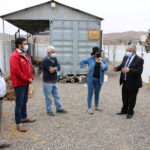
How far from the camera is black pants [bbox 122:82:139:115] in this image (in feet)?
19.1

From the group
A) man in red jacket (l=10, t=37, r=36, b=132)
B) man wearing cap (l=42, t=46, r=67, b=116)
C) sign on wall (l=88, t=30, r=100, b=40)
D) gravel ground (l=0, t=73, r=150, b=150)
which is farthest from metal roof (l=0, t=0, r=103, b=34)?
man in red jacket (l=10, t=37, r=36, b=132)

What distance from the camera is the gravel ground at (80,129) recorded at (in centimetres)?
440

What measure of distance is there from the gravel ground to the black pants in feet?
0.91

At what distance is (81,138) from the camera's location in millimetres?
4688

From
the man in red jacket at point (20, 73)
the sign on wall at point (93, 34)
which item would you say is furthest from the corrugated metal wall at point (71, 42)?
the man in red jacket at point (20, 73)

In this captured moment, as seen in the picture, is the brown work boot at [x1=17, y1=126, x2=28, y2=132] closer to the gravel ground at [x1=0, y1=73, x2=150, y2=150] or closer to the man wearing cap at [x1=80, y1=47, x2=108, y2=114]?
the gravel ground at [x1=0, y1=73, x2=150, y2=150]

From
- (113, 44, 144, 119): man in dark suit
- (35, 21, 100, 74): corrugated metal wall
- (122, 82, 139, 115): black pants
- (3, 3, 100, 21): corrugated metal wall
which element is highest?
(3, 3, 100, 21): corrugated metal wall

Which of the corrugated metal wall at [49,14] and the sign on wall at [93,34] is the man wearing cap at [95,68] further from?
the corrugated metal wall at [49,14]

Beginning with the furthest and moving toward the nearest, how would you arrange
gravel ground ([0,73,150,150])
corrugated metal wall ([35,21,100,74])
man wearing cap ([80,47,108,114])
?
corrugated metal wall ([35,21,100,74]) < man wearing cap ([80,47,108,114]) < gravel ground ([0,73,150,150])

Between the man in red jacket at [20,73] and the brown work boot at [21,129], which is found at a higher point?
the man in red jacket at [20,73]

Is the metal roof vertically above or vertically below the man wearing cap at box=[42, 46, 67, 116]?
above

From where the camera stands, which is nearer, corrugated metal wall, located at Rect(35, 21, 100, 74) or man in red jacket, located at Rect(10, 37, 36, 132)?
man in red jacket, located at Rect(10, 37, 36, 132)

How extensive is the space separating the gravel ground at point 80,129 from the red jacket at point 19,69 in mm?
1075

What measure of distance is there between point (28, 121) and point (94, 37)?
6.84 m
